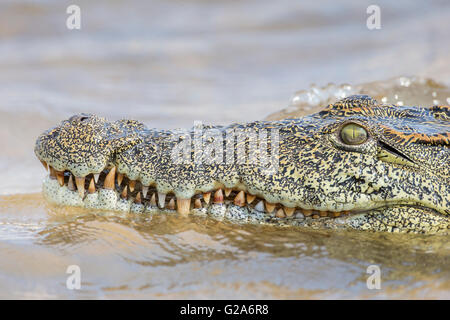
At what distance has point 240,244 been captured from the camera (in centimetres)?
382

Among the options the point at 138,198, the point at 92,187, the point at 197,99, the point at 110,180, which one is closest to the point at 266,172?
the point at 138,198

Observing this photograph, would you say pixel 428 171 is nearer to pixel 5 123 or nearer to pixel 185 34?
pixel 5 123

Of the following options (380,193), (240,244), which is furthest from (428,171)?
(240,244)

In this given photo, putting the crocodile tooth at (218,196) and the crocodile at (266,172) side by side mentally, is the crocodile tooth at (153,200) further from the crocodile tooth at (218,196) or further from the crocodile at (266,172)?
the crocodile tooth at (218,196)

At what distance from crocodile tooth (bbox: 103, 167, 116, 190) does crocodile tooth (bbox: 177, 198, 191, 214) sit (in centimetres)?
53

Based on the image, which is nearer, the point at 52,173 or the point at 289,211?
the point at 289,211

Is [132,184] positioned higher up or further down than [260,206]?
higher up

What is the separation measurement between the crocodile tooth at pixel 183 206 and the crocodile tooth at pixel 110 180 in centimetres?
53

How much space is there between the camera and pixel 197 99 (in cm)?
938

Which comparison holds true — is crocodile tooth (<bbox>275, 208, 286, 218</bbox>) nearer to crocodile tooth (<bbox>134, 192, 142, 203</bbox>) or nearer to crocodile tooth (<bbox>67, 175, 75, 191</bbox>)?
crocodile tooth (<bbox>134, 192, 142, 203</bbox>)

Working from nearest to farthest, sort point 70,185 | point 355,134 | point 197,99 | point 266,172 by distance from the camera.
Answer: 1. point 266,172
2. point 355,134
3. point 70,185
4. point 197,99

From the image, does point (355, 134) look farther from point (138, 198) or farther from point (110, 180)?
point (110, 180)

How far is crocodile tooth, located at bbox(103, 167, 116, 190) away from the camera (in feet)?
13.2

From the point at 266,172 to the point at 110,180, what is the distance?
1179mm
